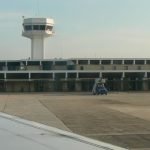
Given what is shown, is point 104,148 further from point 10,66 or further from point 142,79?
point 10,66

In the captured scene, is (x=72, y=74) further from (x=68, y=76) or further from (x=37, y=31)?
(x=37, y=31)

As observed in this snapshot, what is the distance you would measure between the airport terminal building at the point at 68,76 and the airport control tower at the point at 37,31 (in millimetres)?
15763

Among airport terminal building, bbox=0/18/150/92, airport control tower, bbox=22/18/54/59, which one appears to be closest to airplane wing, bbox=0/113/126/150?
airport terminal building, bbox=0/18/150/92

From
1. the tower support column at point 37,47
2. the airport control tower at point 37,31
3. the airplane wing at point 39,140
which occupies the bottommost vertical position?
the airplane wing at point 39,140

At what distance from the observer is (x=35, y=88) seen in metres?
119

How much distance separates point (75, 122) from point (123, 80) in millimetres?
90716

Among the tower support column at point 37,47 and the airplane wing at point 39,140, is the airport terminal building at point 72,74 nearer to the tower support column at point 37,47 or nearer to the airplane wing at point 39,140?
the tower support column at point 37,47

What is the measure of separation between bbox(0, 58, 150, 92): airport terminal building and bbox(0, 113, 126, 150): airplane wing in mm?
107760

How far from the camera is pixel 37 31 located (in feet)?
485

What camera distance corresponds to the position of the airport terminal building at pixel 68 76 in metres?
119

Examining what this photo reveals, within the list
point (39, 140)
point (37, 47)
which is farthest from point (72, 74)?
point (39, 140)

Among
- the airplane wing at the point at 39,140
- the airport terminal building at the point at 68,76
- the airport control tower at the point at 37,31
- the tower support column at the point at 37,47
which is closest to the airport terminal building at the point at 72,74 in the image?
the airport terminal building at the point at 68,76

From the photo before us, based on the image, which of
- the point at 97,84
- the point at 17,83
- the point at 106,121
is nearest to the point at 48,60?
the point at 17,83

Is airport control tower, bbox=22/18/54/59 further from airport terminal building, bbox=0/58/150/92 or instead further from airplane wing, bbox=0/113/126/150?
airplane wing, bbox=0/113/126/150
